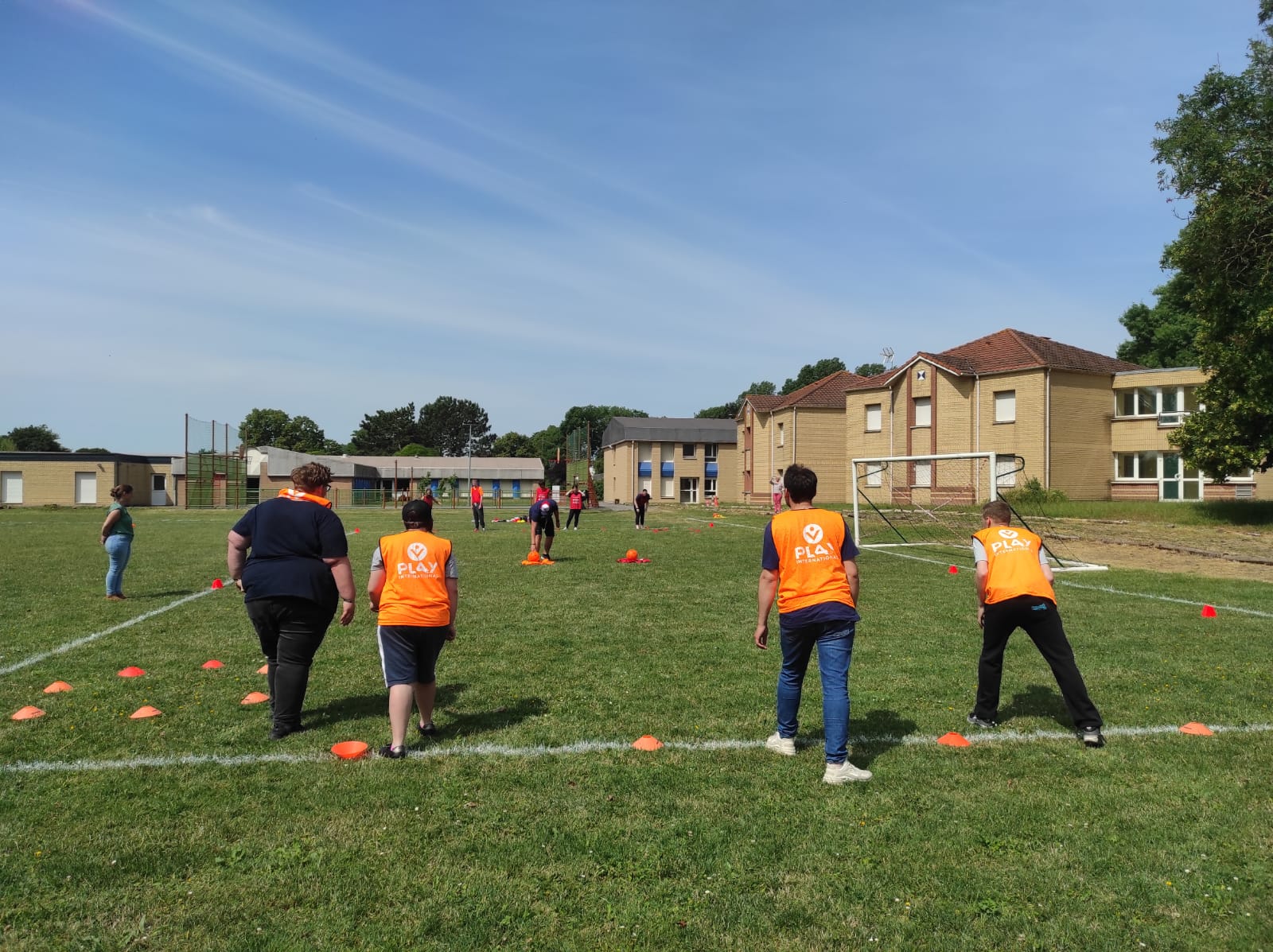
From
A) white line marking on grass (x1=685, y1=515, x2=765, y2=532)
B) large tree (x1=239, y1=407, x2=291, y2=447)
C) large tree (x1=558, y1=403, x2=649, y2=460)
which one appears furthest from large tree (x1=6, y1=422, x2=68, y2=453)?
white line marking on grass (x1=685, y1=515, x2=765, y2=532)

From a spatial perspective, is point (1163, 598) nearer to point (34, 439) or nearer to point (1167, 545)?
point (1167, 545)

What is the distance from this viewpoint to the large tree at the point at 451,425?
455 ft

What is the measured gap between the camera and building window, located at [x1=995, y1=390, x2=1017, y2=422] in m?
38.3

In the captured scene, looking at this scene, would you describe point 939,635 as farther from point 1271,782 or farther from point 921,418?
point 921,418

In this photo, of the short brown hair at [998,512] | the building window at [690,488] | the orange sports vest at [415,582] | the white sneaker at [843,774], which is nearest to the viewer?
the white sneaker at [843,774]

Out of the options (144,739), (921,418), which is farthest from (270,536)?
(921,418)

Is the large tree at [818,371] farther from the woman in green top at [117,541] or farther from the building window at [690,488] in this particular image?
the woman in green top at [117,541]

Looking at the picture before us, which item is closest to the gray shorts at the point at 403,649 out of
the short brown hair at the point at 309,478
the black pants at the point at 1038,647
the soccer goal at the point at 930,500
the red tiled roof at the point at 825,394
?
the short brown hair at the point at 309,478

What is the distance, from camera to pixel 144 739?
5.77 metres

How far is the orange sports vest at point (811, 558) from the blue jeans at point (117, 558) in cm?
1090

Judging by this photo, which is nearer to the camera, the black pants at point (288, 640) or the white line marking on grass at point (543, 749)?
the white line marking on grass at point (543, 749)

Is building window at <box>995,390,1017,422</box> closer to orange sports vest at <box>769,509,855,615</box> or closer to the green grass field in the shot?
the green grass field

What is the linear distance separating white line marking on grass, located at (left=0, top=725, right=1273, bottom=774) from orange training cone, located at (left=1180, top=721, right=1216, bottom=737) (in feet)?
0.15

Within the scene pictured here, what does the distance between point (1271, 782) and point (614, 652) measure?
5449 millimetres
